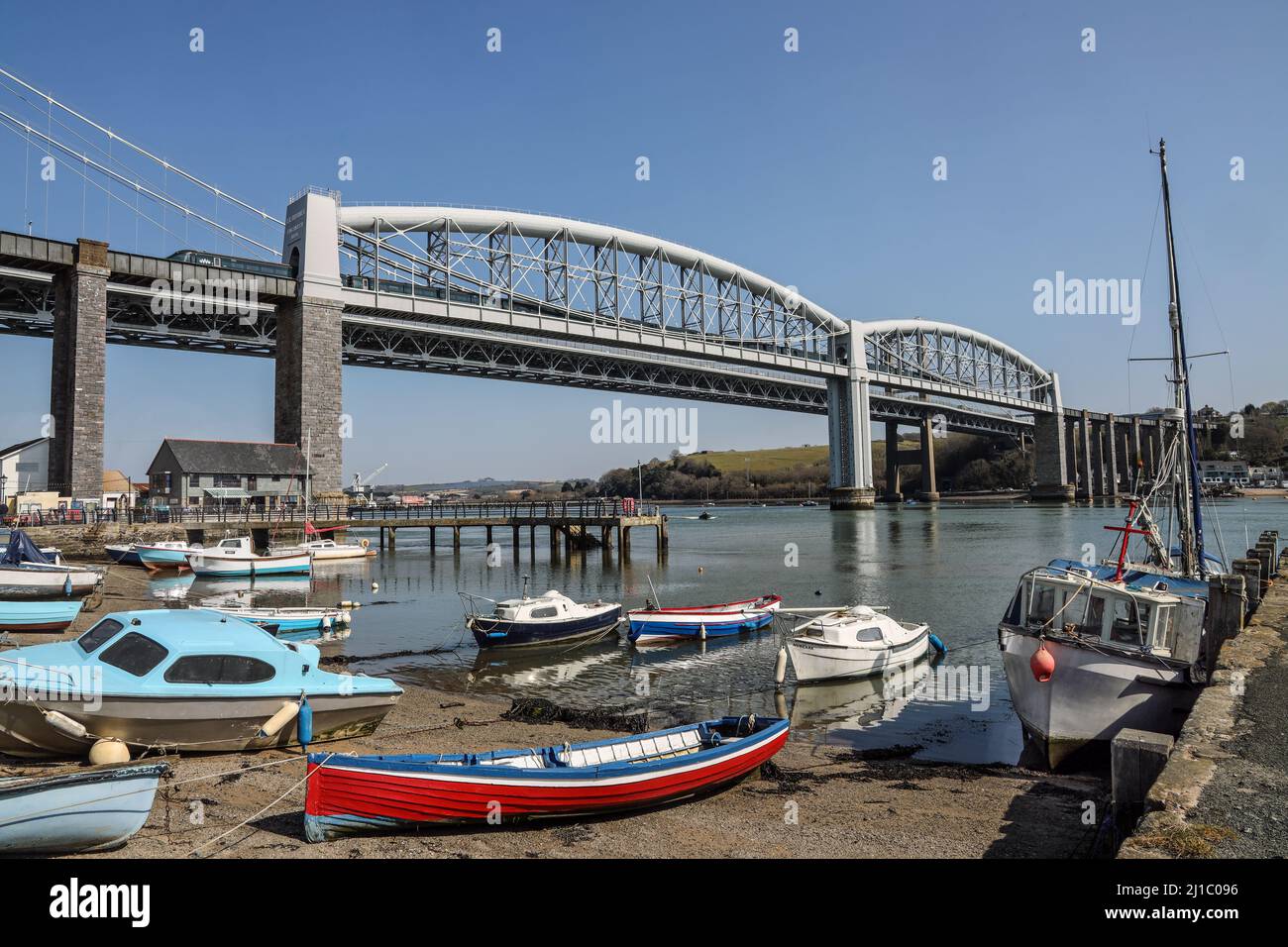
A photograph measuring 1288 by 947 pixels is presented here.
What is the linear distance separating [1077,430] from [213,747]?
221 metres

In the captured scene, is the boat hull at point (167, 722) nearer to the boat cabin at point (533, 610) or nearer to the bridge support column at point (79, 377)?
the boat cabin at point (533, 610)

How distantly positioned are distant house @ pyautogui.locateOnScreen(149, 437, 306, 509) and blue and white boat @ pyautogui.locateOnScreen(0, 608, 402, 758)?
4823 cm

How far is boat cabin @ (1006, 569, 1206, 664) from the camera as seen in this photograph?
45.9ft

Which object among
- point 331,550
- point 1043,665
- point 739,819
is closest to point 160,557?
point 331,550

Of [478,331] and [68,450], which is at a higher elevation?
[478,331]

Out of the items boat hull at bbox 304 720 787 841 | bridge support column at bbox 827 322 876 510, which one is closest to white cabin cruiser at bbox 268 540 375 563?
boat hull at bbox 304 720 787 841

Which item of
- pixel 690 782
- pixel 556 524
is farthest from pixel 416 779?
pixel 556 524

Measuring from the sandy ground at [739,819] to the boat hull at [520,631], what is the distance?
10.4 m

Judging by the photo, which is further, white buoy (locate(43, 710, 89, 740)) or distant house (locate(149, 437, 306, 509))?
distant house (locate(149, 437, 306, 509))

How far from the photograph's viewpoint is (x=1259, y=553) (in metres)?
26.4

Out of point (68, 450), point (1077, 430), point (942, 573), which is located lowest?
point (942, 573)

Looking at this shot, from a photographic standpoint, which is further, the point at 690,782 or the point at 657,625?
the point at 657,625

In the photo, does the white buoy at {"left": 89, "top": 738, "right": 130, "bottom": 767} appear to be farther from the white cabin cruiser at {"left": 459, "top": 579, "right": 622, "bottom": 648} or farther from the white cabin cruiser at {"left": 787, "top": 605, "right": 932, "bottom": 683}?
the white cabin cruiser at {"left": 787, "top": 605, "right": 932, "bottom": 683}
